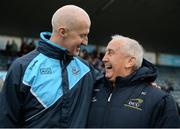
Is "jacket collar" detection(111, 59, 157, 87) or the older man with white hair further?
"jacket collar" detection(111, 59, 157, 87)

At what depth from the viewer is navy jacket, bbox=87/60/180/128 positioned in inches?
98.9

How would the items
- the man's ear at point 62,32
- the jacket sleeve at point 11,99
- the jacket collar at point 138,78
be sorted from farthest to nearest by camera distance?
the jacket collar at point 138,78, the man's ear at point 62,32, the jacket sleeve at point 11,99

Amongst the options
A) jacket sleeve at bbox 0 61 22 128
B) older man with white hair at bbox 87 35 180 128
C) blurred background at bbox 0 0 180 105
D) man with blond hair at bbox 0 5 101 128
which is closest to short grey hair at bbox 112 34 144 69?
older man with white hair at bbox 87 35 180 128

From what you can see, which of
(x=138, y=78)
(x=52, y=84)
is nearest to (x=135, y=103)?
(x=138, y=78)

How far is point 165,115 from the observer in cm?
252

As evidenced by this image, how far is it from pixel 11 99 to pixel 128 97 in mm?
753

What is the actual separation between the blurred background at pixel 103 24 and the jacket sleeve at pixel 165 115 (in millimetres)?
6859

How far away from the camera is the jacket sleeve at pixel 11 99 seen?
2.28 metres

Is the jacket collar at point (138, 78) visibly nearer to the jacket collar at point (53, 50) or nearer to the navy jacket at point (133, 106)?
the navy jacket at point (133, 106)

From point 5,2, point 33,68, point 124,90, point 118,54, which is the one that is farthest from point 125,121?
point 5,2

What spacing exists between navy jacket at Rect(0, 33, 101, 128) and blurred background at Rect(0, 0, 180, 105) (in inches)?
277

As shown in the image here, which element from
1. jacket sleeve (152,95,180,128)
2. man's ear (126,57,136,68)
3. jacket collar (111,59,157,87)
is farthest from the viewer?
man's ear (126,57,136,68)

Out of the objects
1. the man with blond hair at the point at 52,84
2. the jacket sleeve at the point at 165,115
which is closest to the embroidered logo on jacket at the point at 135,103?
the jacket sleeve at the point at 165,115

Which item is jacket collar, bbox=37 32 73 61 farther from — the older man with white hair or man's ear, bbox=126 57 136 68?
man's ear, bbox=126 57 136 68
